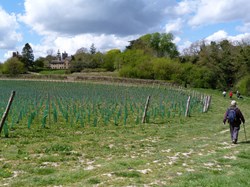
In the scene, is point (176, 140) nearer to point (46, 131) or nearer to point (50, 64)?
point (46, 131)

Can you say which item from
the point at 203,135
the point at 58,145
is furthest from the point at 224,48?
the point at 58,145

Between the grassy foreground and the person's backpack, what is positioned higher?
the person's backpack

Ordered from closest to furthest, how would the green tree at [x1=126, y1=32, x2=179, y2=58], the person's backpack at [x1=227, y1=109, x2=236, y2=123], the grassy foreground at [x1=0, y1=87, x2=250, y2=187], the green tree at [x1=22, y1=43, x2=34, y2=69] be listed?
the grassy foreground at [x1=0, y1=87, x2=250, y2=187] < the person's backpack at [x1=227, y1=109, x2=236, y2=123] < the green tree at [x1=126, y1=32, x2=179, y2=58] < the green tree at [x1=22, y1=43, x2=34, y2=69]

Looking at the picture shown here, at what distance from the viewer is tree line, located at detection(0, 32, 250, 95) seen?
56.2m

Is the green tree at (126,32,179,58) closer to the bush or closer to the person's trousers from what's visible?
the bush

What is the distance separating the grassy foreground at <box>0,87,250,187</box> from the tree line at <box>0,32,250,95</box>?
40.7 metres

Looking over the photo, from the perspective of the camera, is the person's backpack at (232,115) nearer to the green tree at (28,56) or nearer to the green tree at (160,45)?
the green tree at (160,45)

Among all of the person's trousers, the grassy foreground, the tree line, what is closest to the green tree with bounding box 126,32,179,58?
the tree line

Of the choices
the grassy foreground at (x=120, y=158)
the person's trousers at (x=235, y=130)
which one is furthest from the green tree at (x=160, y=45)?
the person's trousers at (x=235, y=130)

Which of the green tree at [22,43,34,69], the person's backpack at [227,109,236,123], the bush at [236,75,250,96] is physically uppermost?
the green tree at [22,43,34,69]

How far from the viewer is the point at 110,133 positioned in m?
13.4

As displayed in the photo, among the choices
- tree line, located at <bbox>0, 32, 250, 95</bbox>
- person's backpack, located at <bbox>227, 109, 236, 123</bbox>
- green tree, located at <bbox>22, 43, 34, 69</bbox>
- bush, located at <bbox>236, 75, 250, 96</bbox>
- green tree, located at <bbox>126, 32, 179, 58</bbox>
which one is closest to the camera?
person's backpack, located at <bbox>227, 109, 236, 123</bbox>

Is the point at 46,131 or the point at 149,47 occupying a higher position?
the point at 149,47

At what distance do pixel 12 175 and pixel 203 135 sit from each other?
9.30 meters
